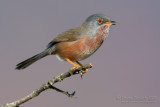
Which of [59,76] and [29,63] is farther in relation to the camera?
[29,63]

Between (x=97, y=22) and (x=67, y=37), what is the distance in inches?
32.3

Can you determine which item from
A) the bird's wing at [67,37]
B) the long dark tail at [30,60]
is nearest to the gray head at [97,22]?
the bird's wing at [67,37]

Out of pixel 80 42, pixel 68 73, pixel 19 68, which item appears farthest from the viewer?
pixel 80 42

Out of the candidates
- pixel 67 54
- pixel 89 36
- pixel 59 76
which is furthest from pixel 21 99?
pixel 89 36

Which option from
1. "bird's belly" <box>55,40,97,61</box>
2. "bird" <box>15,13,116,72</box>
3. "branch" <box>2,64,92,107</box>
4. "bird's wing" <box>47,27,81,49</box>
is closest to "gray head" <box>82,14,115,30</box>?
"bird" <box>15,13,116,72</box>

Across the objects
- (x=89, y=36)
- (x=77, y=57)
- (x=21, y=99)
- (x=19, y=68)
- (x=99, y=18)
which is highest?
(x=99, y=18)

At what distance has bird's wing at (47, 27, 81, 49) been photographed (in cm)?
530

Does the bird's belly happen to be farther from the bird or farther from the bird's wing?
the bird's wing

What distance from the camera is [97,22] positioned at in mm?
5348

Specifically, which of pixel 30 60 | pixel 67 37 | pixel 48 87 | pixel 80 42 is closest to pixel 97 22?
pixel 80 42

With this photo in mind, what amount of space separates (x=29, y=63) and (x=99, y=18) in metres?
1.98

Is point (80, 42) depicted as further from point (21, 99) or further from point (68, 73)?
point (21, 99)

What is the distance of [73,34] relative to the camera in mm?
5398

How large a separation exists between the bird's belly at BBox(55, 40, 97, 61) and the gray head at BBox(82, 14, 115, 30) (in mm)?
507
